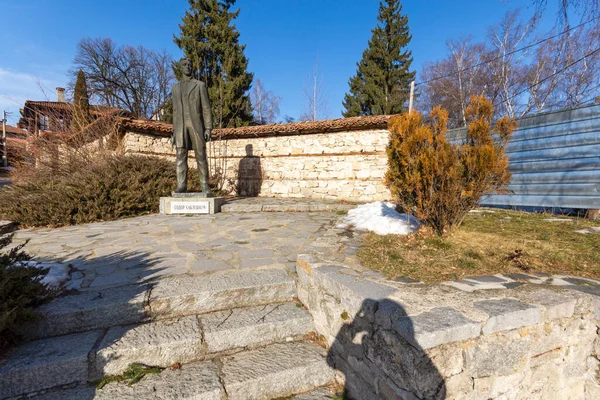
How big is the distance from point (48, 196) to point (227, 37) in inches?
591

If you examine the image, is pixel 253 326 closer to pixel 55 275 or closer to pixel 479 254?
pixel 55 275

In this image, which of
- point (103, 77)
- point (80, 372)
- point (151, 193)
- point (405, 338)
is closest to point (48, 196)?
point (151, 193)

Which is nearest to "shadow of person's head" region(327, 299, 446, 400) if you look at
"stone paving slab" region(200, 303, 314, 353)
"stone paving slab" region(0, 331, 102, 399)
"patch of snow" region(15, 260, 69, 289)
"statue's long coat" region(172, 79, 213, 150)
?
"stone paving slab" region(200, 303, 314, 353)

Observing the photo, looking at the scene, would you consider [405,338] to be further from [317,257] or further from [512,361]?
[317,257]

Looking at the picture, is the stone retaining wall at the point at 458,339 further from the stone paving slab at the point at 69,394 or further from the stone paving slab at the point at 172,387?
the stone paving slab at the point at 69,394

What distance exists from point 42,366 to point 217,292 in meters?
1.00

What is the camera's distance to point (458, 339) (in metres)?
1.26

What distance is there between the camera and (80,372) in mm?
1475

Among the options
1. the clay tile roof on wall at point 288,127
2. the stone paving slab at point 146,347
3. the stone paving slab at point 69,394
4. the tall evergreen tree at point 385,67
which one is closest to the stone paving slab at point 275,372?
the stone paving slab at point 146,347

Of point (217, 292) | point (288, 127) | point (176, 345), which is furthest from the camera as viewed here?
point (288, 127)

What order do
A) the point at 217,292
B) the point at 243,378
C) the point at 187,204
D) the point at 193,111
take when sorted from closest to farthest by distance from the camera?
1. the point at 243,378
2. the point at 217,292
3. the point at 193,111
4. the point at 187,204

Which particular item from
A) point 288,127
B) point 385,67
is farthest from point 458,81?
point 288,127

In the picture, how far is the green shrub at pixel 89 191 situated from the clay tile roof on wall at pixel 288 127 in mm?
1743

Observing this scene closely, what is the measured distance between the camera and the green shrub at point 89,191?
194 inches
